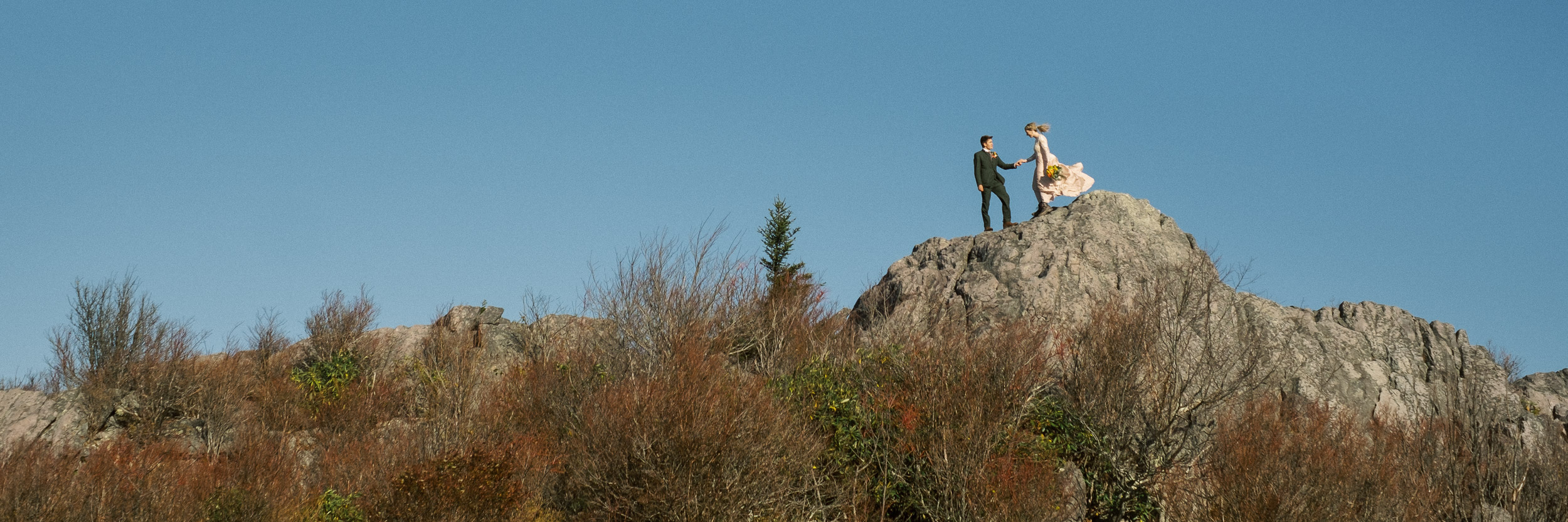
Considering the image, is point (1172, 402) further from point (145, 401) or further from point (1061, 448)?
point (145, 401)

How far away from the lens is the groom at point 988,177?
1109 inches

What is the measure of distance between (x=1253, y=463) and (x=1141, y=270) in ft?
24.5

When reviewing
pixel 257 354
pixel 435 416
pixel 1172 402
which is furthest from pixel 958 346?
pixel 257 354

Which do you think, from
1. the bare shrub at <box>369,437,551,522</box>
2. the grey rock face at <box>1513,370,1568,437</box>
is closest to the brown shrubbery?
the bare shrub at <box>369,437,551,522</box>

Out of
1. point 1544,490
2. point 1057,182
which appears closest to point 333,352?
point 1057,182

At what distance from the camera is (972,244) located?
1164 inches

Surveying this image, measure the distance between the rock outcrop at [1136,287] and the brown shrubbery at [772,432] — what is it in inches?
31.6

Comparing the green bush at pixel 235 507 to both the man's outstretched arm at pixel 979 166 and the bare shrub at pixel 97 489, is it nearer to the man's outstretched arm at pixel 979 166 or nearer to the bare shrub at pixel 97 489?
the bare shrub at pixel 97 489

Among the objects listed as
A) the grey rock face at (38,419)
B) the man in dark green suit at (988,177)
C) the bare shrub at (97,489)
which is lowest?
the bare shrub at (97,489)

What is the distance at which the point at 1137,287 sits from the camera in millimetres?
27703

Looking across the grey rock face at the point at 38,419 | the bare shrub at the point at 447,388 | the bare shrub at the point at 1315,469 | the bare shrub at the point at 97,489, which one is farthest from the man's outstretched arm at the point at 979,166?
the grey rock face at the point at 38,419

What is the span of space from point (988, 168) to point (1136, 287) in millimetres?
4736

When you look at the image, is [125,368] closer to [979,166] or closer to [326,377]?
[326,377]

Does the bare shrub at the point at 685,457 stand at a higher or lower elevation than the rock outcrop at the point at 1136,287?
lower
